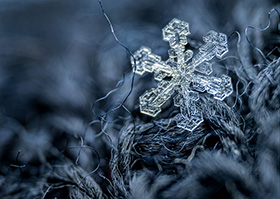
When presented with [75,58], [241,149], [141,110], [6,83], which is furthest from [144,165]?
[6,83]

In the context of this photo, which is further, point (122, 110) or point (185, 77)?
point (122, 110)

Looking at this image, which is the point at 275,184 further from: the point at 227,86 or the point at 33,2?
the point at 33,2

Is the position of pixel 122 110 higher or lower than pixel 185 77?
lower
